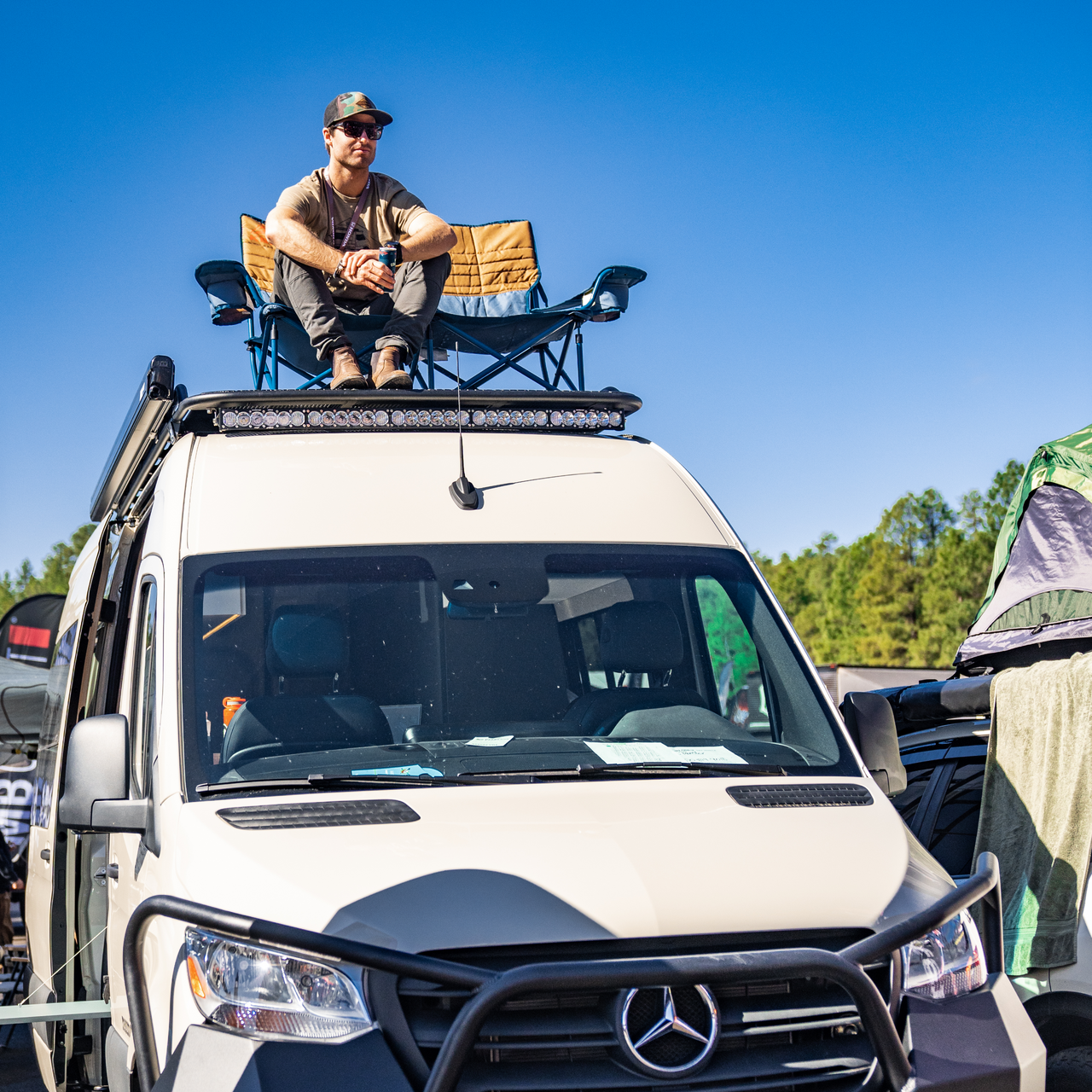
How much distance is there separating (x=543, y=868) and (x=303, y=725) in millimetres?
975

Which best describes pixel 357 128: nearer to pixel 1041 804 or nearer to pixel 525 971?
pixel 1041 804

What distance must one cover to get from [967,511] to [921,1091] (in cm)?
4913

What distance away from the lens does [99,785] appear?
337 centimetres

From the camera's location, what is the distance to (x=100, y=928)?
16.0 ft

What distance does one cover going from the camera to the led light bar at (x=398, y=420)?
4.60 meters

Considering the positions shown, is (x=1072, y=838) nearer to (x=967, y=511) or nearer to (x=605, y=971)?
(x=605, y=971)

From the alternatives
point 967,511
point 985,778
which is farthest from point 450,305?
point 967,511

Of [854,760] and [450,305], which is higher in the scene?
[450,305]

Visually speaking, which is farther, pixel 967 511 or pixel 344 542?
pixel 967 511

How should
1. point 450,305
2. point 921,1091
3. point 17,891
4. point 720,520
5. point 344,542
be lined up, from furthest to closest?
point 17,891 < point 450,305 < point 720,520 < point 344,542 < point 921,1091

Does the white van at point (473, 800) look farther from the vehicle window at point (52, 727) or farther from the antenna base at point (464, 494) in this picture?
the vehicle window at point (52, 727)

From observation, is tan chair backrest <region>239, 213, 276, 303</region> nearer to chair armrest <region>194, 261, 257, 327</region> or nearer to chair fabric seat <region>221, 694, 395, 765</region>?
chair armrest <region>194, 261, 257, 327</region>

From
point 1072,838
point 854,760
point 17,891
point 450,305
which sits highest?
point 450,305

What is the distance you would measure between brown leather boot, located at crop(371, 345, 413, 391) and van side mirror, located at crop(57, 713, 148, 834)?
2.15 metres
